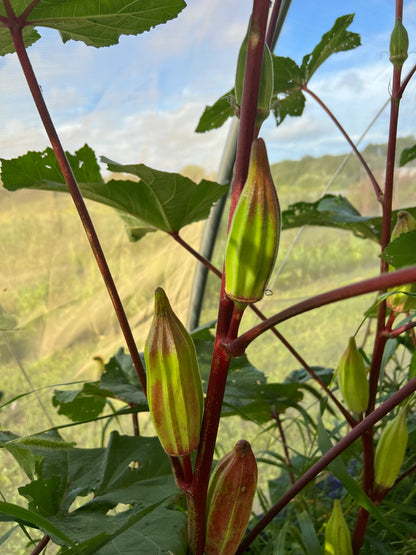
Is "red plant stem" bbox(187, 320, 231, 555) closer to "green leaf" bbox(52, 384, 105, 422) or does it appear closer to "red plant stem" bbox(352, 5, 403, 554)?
"red plant stem" bbox(352, 5, 403, 554)

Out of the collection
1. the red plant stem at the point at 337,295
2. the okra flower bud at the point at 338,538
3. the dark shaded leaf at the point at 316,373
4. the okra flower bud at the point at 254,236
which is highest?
the okra flower bud at the point at 254,236

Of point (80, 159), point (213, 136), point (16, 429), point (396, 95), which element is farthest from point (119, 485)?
point (213, 136)

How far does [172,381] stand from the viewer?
0.33 metres

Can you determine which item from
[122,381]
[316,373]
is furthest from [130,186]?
[316,373]

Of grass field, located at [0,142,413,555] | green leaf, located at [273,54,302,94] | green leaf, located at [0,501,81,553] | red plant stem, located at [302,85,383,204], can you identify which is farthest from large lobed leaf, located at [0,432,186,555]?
green leaf, located at [273,54,302,94]

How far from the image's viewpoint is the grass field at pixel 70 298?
92 centimetres

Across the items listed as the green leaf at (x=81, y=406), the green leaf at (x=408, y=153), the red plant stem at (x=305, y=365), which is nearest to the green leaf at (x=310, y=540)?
the red plant stem at (x=305, y=365)

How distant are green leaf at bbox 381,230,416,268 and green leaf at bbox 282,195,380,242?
10.8 inches

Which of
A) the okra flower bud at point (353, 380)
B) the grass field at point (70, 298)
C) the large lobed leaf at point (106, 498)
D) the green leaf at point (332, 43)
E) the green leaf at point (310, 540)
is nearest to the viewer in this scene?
the large lobed leaf at point (106, 498)

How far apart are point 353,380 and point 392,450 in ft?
0.28

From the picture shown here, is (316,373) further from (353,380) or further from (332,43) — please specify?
(332,43)

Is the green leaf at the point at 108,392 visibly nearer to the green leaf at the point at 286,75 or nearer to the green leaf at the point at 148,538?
the green leaf at the point at 148,538

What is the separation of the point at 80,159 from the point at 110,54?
49 cm

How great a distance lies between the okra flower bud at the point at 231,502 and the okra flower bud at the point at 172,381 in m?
0.04
